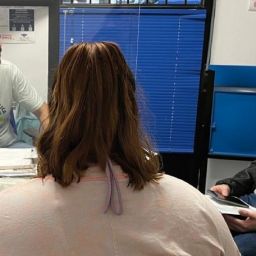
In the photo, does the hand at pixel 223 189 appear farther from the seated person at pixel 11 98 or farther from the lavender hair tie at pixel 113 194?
the seated person at pixel 11 98

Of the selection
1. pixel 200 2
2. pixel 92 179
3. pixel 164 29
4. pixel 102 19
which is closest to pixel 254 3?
pixel 200 2

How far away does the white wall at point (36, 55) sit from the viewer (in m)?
2.80

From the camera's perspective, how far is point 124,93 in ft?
2.69

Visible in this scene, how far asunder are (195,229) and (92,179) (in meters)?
0.25

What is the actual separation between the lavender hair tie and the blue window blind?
6.54 feet

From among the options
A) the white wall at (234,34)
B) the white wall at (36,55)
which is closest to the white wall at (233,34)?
the white wall at (234,34)

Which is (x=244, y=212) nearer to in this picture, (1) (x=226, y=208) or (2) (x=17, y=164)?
(1) (x=226, y=208)

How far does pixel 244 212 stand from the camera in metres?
1.34

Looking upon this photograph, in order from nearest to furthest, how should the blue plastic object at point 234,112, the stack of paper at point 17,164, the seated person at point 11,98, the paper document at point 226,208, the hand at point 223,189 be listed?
the paper document at point 226,208, the stack of paper at point 17,164, the hand at point 223,189, the seated person at point 11,98, the blue plastic object at point 234,112

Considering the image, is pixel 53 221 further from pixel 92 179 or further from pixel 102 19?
pixel 102 19

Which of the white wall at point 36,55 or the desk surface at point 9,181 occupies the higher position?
the white wall at point 36,55

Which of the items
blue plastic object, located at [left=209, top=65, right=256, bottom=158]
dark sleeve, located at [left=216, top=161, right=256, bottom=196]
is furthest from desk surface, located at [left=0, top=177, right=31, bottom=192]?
blue plastic object, located at [left=209, top=65, right=256, bottom=158]

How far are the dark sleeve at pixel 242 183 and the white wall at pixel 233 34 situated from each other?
114cm

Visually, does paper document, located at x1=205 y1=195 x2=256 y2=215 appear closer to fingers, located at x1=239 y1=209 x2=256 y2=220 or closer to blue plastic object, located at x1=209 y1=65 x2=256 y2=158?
fingers, located at x1=239 y1=209 x2=256 y2=220
